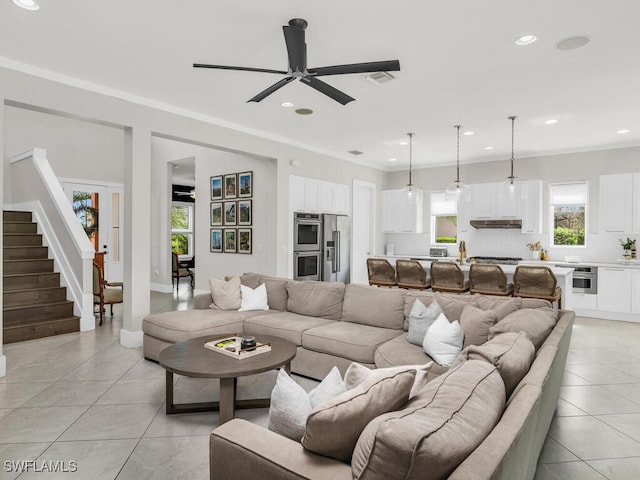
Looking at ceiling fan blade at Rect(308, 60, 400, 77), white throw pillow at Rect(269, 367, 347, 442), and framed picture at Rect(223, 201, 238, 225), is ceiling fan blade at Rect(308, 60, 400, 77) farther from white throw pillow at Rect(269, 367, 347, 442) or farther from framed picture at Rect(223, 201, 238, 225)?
framed picture at Rect(223, 201, 238, 225)

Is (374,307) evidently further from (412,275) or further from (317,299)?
(412,275)

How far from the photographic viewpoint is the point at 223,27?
304cm

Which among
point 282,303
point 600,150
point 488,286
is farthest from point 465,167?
point 282,303

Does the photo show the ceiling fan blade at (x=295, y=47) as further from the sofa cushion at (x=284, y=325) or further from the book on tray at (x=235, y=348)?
the sofa cushion at (x=284, y=325)

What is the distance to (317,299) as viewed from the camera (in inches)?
165

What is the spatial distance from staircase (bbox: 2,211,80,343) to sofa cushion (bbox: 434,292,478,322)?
15.4ft

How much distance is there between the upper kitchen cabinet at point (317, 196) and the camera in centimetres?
662

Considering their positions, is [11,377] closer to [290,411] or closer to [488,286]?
[290,411]

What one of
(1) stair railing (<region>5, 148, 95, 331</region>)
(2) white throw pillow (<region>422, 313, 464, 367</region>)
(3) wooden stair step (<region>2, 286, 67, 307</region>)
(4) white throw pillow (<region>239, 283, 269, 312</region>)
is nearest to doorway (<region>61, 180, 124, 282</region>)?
(1) stair railing (<region>5, 148, 95, 331</region>)

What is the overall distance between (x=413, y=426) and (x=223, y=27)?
3.04 m

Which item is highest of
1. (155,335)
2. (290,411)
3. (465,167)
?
(465,167)

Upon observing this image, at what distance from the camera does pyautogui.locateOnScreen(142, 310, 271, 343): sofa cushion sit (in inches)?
147

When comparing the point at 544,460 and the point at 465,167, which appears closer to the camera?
the point at 544,460

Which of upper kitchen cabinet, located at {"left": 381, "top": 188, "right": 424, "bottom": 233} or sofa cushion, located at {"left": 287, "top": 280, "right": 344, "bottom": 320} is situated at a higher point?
upper kitchen cabinet, located at {"left": 381, "top": 188, "right": 424, "bottom": 233}
